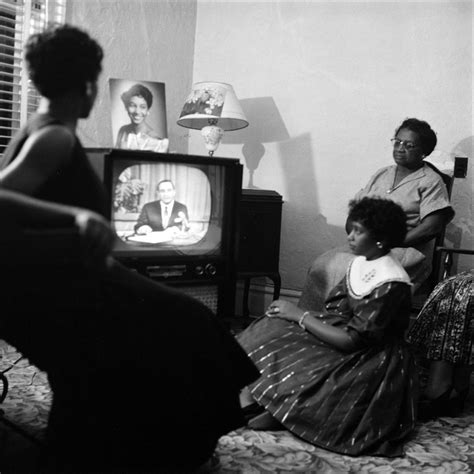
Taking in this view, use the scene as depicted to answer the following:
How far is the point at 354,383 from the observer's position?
2145 millimetres

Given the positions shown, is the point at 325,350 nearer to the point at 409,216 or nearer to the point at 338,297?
the point at 338,297

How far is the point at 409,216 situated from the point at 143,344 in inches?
83.0

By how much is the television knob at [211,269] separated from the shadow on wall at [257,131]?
1.45 m

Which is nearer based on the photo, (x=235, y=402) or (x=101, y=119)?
(x=235, y=402)

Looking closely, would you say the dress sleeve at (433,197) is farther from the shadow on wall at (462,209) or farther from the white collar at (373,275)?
the white collar at (373,275)

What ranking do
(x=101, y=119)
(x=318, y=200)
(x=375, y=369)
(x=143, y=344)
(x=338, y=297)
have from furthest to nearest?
(x=318, y=200), (x=101, y=119), (x=338, y=297), (x=375, y=369), (x=143, y=344)

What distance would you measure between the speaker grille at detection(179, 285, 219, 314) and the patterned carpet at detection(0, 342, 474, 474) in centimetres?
70

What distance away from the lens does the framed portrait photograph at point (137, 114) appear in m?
2.74

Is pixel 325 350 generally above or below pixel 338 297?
below

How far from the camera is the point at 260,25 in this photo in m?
4.09

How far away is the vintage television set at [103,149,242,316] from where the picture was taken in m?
2.55

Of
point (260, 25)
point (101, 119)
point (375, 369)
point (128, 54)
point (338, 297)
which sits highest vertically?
point (260, 25)

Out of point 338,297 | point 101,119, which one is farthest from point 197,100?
point 338,297

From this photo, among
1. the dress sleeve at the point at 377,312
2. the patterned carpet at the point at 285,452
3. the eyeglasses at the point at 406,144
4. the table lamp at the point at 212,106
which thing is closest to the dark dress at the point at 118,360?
the patterned carpet at the point at 285,452
